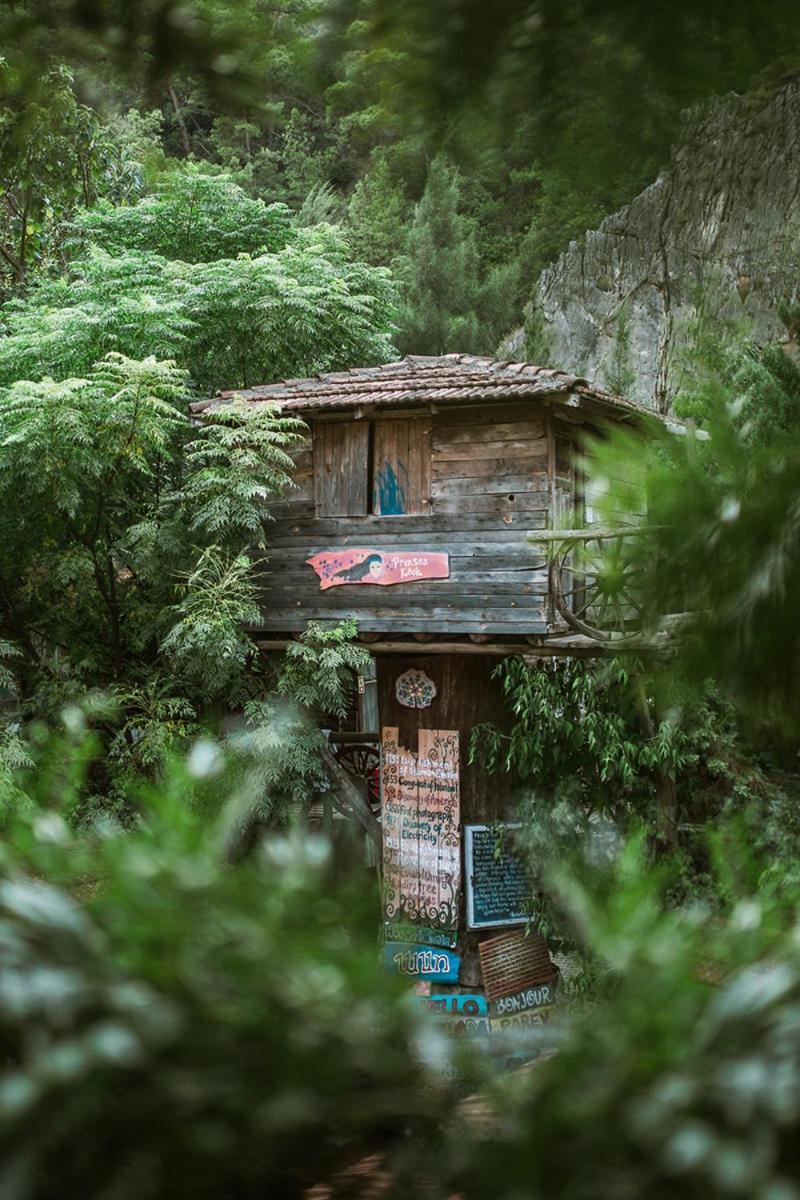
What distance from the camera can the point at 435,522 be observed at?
10.7 meters

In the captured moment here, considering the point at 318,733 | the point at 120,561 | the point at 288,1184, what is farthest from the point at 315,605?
the point at 288,1184

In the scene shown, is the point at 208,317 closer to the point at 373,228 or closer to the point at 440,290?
the point at 440,290

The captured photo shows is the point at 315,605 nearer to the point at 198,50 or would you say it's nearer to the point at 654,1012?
the point at 198,50

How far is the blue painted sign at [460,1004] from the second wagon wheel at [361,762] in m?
2.79

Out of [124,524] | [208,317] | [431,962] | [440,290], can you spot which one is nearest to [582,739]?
[431,962]

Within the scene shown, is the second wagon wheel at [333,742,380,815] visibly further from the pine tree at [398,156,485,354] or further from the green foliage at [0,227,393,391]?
the pine tree at [398,156,485,354]

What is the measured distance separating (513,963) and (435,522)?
451 cm

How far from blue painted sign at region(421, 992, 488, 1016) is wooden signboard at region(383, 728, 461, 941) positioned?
676 mm

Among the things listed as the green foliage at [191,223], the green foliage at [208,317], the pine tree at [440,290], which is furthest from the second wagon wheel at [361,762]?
the pine tree at [440,290]

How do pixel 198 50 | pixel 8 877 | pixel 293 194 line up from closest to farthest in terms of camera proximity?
pixel 8 877 < pixel 198 50 < pixel 293 194

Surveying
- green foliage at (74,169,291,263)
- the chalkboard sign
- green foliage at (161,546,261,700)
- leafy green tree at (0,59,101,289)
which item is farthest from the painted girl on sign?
green foliage at (74,169,291,263)

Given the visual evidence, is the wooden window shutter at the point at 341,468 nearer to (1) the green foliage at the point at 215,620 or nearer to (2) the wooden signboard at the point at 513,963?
(1) the green foliage at the point at 215,620

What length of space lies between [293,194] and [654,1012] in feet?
68.8

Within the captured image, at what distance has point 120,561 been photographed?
39.8 feet
